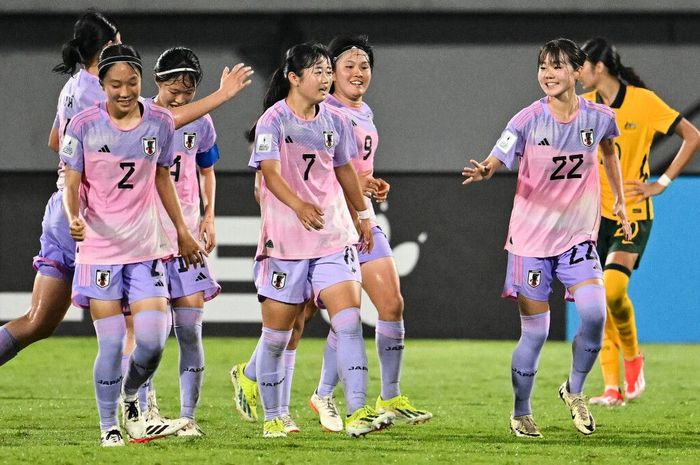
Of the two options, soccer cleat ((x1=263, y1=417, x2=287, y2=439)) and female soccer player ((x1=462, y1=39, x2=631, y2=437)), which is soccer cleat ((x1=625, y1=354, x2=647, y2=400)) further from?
soccer cleat ((x1=263, y1=417, x2=287, y2=439))

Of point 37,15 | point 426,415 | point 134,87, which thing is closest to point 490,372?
point 426,415

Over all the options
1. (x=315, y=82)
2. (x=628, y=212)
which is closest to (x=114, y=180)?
(x=315, y=82)

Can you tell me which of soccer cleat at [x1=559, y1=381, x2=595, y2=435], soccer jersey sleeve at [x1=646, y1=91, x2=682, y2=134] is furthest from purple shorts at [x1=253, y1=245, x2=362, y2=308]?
soccer jersey sleeve at [x1=646, y1=91, x2=682, y2=134]

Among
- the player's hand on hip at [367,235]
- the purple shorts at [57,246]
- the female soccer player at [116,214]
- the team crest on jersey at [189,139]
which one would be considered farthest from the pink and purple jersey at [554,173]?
the purple shorts at [57,246]

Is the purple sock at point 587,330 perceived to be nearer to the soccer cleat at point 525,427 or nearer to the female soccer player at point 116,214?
the soccer cleat at point 525,427

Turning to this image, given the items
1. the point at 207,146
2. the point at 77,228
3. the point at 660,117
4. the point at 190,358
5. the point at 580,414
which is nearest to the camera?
the point at 77,228

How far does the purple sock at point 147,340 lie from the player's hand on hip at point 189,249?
12.4 inches

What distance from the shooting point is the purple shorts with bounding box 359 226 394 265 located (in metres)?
7.14

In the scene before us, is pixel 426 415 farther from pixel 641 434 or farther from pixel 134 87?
pixel 134 87

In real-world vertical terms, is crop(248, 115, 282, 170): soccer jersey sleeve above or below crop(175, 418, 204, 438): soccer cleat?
above

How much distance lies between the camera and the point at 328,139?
21.0 feet

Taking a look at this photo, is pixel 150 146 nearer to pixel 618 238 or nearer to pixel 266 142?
pixel 266 142

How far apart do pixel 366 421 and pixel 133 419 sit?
104 cm

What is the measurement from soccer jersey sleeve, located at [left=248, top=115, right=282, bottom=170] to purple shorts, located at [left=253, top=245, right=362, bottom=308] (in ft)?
1.57
